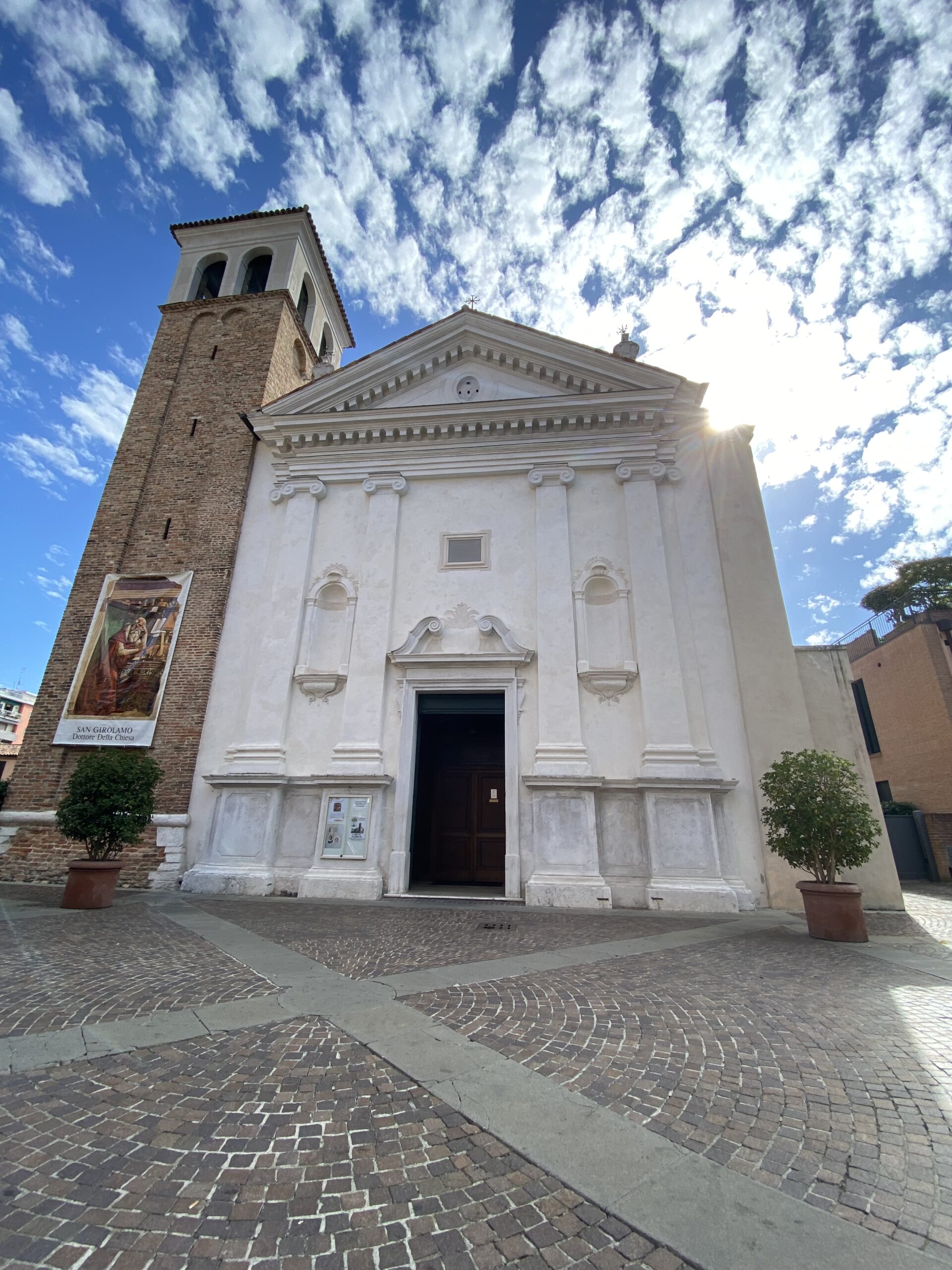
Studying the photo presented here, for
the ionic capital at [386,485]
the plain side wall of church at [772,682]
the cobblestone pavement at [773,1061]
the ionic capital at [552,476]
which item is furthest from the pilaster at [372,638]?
the plain side wall of church at [772,682]

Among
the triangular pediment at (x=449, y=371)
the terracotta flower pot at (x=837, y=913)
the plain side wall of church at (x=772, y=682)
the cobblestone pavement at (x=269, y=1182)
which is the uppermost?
the triangular pediment at (x=449, y=371)

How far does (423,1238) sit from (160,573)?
1329cm

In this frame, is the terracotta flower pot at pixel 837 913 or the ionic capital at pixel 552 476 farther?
the ionic capital at pixel 552 476

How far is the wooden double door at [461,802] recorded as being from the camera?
12008 mm

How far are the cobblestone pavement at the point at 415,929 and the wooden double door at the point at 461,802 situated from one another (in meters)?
3.15

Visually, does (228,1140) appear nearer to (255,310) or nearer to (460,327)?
(460,327)

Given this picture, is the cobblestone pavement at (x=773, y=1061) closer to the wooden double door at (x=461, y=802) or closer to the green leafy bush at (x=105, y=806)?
the green leafy bush at (x=105, y=806)

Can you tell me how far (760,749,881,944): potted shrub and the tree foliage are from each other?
19.5 meters

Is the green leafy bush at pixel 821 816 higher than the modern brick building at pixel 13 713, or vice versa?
the modern brick building at pixel 13 713

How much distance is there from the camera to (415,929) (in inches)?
271

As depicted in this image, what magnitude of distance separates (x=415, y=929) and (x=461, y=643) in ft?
18.4

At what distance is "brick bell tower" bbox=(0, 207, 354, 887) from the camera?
36.0ft

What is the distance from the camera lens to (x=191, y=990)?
4133 mm

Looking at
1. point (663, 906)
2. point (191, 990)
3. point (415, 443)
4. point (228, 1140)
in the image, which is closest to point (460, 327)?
point (415, 443)
